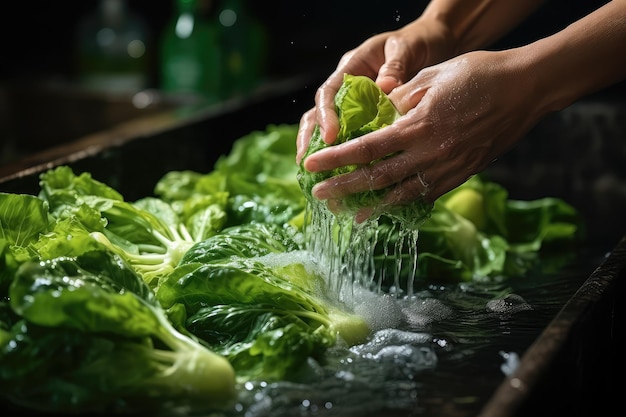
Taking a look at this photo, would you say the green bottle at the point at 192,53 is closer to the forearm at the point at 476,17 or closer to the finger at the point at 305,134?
the forearm at the point at 476,17

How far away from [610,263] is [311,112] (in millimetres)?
805

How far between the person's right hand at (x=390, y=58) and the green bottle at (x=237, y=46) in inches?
A: 70.1

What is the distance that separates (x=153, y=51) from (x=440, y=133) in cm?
359

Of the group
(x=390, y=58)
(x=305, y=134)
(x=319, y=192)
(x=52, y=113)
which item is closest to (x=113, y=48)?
(x=52, y=113)

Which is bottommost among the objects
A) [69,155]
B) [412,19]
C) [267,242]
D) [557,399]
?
[557,399]

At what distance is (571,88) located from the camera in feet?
6.60

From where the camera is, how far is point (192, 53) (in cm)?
425

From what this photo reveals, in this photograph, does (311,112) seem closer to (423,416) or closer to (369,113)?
(369,113)

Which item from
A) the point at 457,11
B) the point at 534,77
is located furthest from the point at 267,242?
the point at 457,11

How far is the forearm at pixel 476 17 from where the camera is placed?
8.56 feet

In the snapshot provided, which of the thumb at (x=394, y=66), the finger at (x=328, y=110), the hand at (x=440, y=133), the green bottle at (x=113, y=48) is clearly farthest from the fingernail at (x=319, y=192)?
the green bottle at (x=113, y=48)

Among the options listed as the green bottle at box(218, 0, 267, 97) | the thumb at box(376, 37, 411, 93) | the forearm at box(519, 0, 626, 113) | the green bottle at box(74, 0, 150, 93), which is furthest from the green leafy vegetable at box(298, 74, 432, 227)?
the green bottle at box(74, 0, 150, 93)

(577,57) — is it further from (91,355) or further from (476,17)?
(91,355)

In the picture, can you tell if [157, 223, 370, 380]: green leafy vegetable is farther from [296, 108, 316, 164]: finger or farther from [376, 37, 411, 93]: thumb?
[376, 37, 411, 93]: thumb
